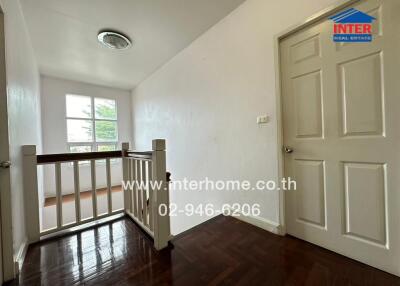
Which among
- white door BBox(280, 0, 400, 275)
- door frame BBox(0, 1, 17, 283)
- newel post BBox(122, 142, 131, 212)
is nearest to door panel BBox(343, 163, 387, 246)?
white door BBox(280, 0, 400, 275)

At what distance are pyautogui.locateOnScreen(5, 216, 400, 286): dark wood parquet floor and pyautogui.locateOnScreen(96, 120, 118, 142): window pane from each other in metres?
3.56

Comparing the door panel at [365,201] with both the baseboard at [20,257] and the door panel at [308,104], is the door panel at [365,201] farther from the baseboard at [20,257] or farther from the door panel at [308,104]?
the baseboard at [20,257]

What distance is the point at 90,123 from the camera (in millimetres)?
4695

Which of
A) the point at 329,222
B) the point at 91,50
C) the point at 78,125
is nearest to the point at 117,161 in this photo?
the point at 78,125

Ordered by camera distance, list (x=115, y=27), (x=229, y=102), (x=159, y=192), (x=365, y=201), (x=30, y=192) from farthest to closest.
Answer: (x=115, y=27) < (x=229, y=102) < (x=30, y=192) < (x=159, y=192) < (x=365, y=201)

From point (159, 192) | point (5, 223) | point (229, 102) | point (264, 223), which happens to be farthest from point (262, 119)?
point (5, 223)

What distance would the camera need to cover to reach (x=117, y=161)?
5082 millimetres

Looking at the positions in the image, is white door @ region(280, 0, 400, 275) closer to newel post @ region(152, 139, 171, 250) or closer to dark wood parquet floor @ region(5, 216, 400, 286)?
dark wood parquet floor @ region(5, 216, 400, 286)

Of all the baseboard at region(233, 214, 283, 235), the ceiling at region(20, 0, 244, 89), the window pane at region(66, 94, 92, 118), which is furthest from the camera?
the window pane at region(66, 94, 92, 118)

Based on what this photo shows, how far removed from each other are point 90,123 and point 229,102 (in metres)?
4.14

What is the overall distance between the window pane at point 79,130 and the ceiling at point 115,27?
133 cm

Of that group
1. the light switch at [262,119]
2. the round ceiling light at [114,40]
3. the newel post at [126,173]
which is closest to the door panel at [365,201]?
Result: the light switch at [262,119]

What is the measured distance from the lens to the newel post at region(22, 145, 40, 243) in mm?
1638

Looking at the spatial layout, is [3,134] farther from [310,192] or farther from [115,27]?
[310,192]
